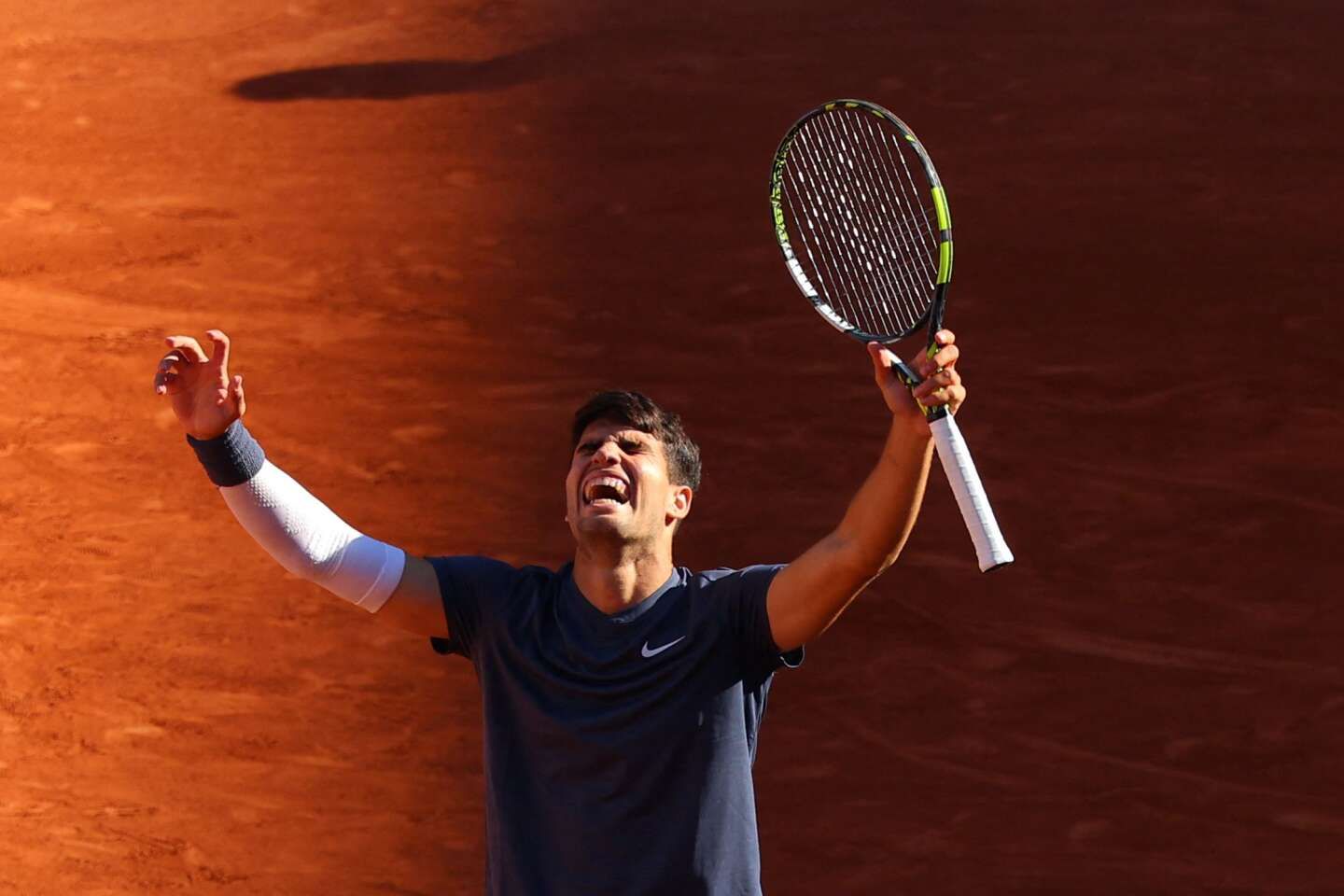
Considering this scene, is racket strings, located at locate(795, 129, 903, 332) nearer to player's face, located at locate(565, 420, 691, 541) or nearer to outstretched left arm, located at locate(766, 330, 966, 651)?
player's face, located at locate(565, 420, 691, 541)

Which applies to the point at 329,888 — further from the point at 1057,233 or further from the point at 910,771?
the point at 1057,233

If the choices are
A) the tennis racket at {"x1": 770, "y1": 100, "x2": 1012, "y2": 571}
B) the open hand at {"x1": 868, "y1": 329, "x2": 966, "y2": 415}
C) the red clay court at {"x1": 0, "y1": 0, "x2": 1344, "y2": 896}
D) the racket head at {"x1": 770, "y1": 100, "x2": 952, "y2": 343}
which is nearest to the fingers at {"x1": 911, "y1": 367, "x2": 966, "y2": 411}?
the open hand at {"x1": 868, "y1": 329, "x2": 966, "y2": 415}

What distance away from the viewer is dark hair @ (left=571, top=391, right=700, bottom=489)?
109 inches

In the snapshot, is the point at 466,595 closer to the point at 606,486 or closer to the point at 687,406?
the point at 606,486

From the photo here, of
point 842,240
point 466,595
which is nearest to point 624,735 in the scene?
point 466,595

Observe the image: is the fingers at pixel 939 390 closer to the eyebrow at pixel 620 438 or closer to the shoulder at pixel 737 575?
the shoulder at pixel 737 575

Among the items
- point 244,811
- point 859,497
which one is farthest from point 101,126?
point 859,497

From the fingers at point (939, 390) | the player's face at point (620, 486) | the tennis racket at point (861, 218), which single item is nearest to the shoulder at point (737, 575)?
the player's face at point (620, 486)

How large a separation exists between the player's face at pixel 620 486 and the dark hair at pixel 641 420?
0.01m

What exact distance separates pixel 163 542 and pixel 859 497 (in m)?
2.66

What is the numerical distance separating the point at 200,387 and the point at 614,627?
0.73m

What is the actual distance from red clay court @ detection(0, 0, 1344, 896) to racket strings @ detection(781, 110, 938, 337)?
17.8 inches

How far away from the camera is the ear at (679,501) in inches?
109

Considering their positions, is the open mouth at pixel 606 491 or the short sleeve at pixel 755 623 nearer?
the short sleeve at pixel 755 623
